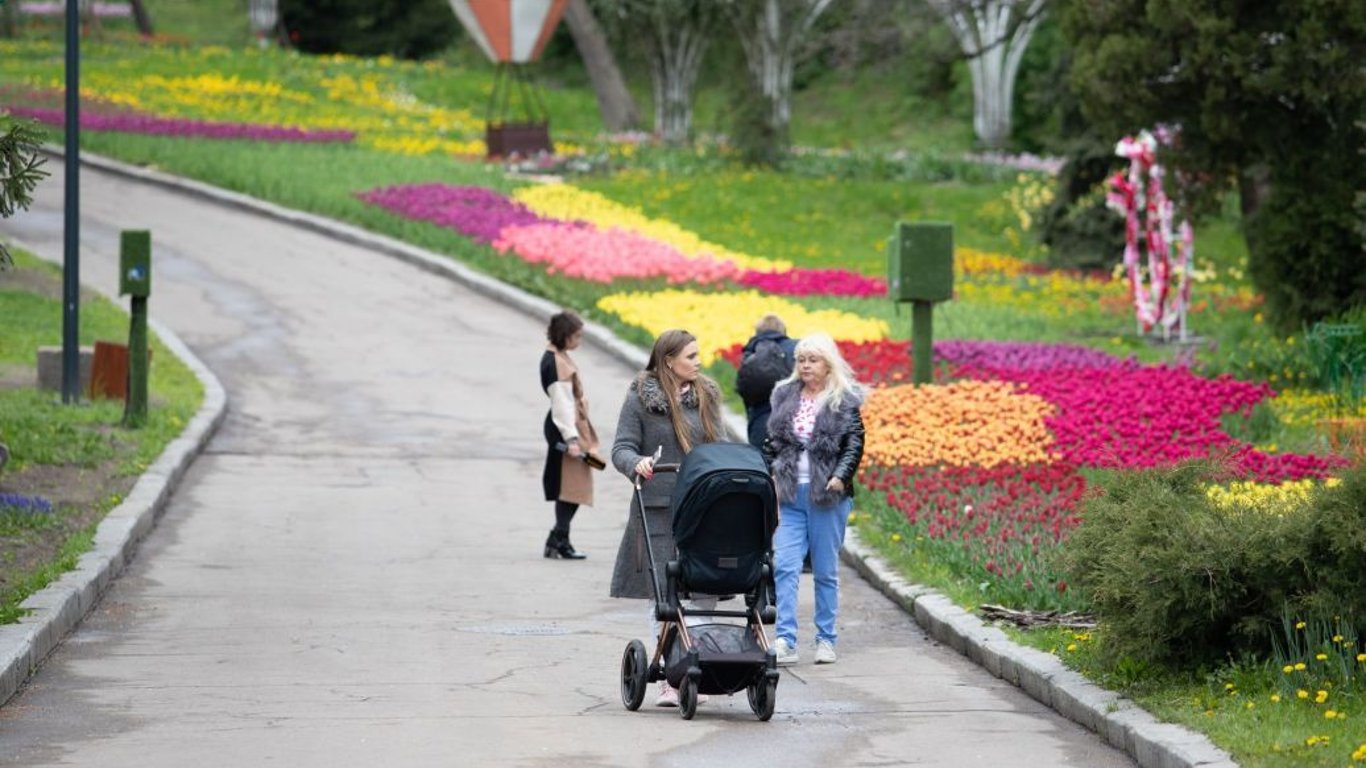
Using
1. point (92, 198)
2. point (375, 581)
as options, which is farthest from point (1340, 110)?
point (92, 198)

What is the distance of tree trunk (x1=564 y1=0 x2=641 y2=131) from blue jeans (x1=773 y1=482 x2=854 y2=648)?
38.8m

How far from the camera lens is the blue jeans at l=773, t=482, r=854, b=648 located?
34.8 ft

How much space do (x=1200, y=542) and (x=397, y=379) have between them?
13320 millimetres

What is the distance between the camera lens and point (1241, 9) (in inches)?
828

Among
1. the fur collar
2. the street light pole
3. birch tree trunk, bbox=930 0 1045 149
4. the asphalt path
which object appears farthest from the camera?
birch tree trunk, bbox=930 0 1045 149

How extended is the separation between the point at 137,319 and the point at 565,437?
558 cm

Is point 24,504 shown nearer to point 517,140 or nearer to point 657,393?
point 657,393

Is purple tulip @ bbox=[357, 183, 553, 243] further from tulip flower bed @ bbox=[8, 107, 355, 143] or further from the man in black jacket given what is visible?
the man in black jacket

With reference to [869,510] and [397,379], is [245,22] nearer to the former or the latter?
[397,379]

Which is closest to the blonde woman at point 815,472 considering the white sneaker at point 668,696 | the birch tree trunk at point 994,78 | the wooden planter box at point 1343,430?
the white sneaker at point 668,696

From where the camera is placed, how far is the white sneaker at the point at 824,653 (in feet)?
34.9

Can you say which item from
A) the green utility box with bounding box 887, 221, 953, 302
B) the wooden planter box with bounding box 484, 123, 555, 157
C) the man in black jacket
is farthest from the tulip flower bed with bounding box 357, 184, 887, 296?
the man in black jacket

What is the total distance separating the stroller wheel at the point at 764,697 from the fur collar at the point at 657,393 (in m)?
1.58

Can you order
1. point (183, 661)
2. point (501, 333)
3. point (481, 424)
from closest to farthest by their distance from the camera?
1. point (183, 661)
2. point (481, 424)
3. point (501, 333)
